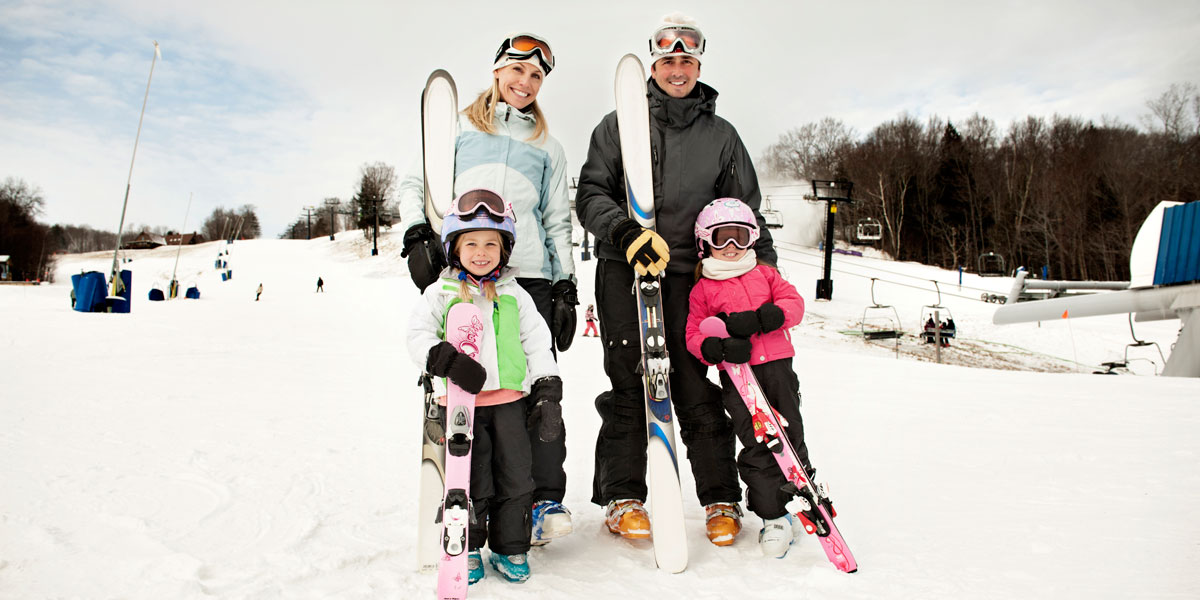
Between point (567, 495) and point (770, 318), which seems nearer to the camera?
point (770, 318)

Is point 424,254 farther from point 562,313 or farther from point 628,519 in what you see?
point 628,519

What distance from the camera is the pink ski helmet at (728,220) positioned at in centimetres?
246

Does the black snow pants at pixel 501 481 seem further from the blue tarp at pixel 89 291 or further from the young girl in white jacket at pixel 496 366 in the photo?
the blue tarp at pixel 89 291

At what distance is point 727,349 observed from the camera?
2275 millimetres

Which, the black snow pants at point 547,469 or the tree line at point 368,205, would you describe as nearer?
the black snow pants at point 547,469

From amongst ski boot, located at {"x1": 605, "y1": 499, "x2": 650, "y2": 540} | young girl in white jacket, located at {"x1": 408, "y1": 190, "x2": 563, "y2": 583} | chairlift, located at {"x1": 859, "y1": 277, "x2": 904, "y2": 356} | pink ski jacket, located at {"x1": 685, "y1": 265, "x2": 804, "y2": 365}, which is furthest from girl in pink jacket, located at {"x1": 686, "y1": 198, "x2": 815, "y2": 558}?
chairlift, located at {"x1": 859, "y1": 277, "x2": 904, "y2": 356}

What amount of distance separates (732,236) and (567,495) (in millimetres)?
1526

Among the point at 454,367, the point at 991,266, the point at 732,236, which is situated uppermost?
the point at 991,266

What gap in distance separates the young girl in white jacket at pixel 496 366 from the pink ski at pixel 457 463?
75mm

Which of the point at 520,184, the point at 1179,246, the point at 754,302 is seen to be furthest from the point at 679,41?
the point at 1179,246

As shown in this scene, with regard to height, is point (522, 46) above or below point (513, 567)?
above

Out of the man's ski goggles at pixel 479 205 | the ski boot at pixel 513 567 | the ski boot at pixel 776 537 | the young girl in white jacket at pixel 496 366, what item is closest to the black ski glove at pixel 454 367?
the young girl in white jacket at pixel 496 366

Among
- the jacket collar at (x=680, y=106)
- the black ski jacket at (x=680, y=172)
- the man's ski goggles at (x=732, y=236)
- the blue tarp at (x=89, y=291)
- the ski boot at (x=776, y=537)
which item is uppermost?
the jacket collar at (x=680, y=106)

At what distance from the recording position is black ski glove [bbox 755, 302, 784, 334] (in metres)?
2.26
